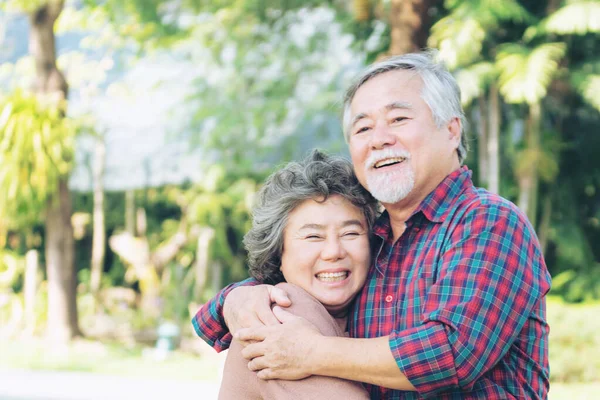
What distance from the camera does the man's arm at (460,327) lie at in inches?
75.0

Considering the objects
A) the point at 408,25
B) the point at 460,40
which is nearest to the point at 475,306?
the point at 408,25

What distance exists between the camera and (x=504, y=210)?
205 centimetres

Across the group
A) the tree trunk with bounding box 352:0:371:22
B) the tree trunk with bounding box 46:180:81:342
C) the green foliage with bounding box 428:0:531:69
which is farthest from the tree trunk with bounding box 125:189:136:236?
the green foliage with bounding box 428:0:531:69

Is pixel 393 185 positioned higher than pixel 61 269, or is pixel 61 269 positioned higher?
pixel 61 269

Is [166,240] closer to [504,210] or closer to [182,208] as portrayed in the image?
[182,208]

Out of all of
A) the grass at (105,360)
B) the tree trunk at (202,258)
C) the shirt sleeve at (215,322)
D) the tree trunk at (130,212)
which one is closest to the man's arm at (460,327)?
the shirt sleeve at (215,322)

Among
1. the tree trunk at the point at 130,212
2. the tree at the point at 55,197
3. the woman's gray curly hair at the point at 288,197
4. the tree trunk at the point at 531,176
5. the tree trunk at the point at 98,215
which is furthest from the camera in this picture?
the tree trunk at the point at 130,212

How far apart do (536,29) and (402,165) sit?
6.23 metres

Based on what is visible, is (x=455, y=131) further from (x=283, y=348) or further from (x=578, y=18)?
(x=578, y=18)

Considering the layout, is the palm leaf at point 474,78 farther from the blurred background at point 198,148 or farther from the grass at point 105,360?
the grass at point 105,360

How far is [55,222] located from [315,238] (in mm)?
9378

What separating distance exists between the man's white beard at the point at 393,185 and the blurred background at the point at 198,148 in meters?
4.47

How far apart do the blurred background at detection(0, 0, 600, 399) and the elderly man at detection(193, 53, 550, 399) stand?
14.4 feet

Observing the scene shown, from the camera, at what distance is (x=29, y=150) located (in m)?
10.8
